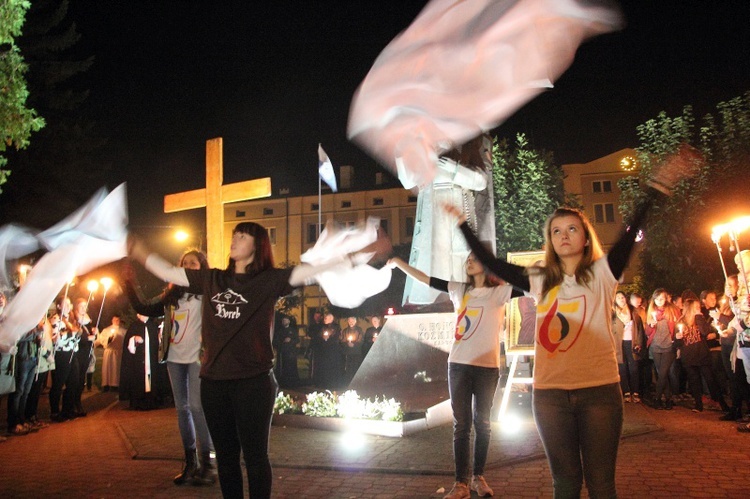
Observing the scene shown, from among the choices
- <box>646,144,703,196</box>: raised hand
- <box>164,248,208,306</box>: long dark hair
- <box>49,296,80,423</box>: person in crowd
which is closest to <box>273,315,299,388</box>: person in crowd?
<box>49,296,80,423</box>: person in crowd

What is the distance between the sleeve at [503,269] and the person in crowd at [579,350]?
2cm

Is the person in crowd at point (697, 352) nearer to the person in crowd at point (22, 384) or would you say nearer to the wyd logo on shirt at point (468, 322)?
the wyd logo on shirt at point (468, 322)

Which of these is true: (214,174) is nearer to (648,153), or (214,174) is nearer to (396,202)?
(648,153)

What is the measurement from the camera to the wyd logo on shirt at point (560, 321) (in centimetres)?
343

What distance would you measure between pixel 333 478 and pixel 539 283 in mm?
3593

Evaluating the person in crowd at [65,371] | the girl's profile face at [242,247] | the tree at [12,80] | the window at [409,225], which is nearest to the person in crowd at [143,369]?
the person in crowd at [65,371]

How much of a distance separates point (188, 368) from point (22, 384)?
5.28 meters

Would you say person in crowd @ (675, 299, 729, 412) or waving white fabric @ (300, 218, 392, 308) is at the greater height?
waving white fabric @ (300, 218, 392, 308)

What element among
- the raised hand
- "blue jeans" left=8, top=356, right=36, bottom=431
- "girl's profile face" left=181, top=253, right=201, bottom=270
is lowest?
"blue jeans" left=8, top=356, right=36, bottom=431

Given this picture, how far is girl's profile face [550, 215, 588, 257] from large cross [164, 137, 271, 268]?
501 centimetres

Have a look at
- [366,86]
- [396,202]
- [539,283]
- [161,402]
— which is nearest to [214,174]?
[366,86]

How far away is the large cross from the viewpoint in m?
7.79

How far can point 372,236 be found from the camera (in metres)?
4.80

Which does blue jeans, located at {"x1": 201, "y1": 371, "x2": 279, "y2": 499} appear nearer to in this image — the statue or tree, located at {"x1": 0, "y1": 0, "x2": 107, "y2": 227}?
the statue
